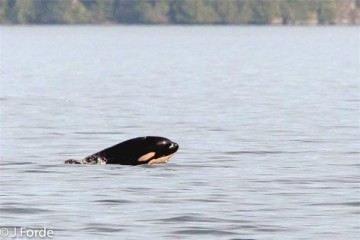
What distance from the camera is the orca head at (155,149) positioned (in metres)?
29.1

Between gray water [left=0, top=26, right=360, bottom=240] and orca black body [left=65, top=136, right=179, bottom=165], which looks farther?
orca black body [left=65, top=136, right=179, bottom=165]

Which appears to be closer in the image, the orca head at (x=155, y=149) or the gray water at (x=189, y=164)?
the gray water at (x=189, y=164)

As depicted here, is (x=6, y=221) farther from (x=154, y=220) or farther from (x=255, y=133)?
(x=255, y=133)

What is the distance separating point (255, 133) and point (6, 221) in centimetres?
1605

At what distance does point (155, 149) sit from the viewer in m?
29.2

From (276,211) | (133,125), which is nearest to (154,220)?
(276,211)

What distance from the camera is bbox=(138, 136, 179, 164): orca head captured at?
29.1 metres

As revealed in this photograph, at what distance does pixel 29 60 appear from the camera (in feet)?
337

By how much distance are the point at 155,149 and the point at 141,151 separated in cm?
29

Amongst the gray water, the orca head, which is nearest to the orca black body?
the orca head

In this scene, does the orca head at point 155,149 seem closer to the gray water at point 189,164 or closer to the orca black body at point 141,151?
the orca black body at point 141,151

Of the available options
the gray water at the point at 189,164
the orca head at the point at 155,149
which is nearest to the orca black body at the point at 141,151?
the orca head at the point at 155,149

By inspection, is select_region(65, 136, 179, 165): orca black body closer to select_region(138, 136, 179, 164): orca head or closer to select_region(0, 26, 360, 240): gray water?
select_region(138, 136, 179, 164): orca head

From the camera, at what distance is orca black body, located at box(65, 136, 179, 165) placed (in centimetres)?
2905
